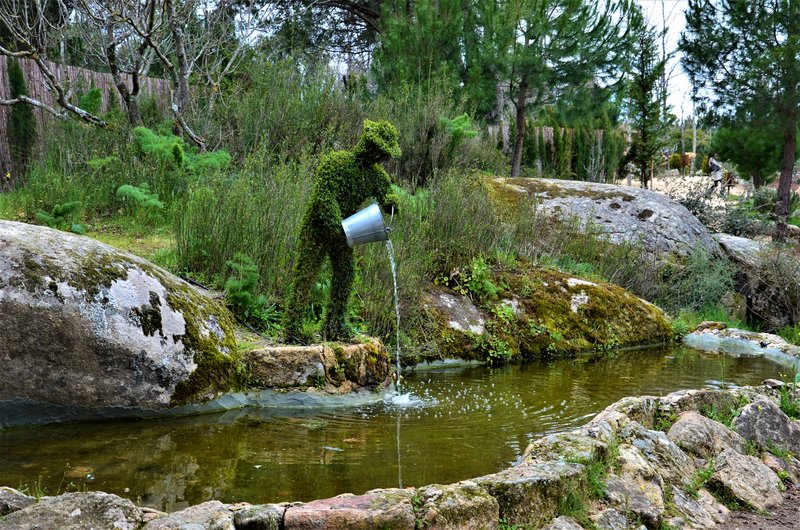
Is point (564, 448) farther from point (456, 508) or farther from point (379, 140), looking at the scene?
point (379, 140)

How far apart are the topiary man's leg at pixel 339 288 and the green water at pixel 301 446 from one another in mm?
685

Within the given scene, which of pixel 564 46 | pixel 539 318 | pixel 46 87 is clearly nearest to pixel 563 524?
pixel 539 318

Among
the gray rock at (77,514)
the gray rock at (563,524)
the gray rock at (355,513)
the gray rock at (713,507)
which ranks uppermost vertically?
the gray rock at (77,514)

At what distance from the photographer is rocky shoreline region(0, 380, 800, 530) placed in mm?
2275

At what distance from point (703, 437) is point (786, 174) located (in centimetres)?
1199

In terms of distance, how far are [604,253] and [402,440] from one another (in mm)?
6261

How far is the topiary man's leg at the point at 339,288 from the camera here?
483 centimetres

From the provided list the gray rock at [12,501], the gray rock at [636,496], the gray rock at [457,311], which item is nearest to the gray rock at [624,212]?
the gray rock at [457,311]

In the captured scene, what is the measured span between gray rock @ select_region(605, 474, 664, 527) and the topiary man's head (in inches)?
102

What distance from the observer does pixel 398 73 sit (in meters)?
13.4

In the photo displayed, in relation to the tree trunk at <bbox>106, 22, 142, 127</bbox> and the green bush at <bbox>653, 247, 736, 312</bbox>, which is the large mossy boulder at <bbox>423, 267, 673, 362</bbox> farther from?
the tree trunk at <bbox>106, 22, 142, 127</bbox>

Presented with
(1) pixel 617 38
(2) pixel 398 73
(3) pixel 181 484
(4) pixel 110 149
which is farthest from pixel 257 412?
(1) pixel 617 38

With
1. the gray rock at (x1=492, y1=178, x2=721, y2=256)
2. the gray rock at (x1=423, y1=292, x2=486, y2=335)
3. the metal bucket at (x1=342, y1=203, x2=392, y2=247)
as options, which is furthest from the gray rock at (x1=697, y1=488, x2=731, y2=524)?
the gray rock at (x1=492, y1=178, x2=721, y2=256)

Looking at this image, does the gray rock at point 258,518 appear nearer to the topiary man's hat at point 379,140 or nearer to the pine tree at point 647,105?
the topiary man's hat at point 379,140
